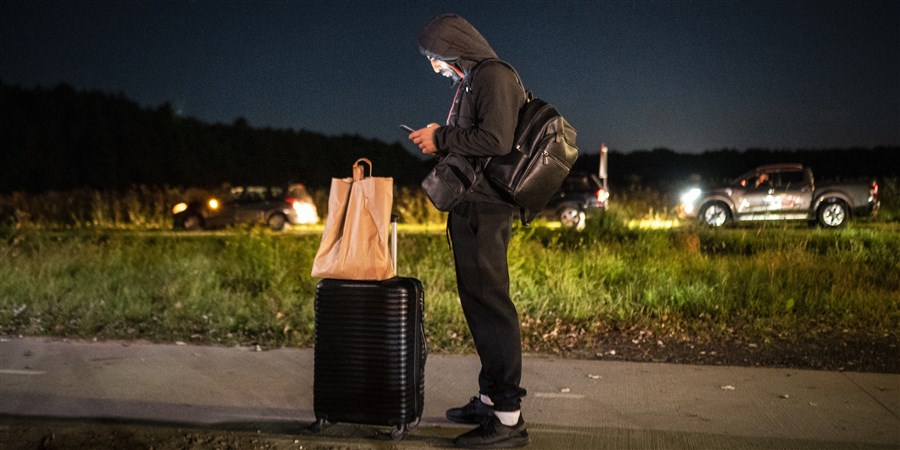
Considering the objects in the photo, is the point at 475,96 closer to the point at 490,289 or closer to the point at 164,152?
the point at 490,289

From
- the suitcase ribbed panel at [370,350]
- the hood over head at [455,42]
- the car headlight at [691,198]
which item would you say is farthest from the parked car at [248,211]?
the hood over head at [455,42]

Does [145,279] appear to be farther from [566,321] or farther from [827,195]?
[827,195]

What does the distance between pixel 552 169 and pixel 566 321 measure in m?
4.06

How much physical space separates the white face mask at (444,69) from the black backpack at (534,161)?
0.48 meters

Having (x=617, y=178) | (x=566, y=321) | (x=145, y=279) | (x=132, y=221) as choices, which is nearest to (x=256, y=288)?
(x=145, y=279)

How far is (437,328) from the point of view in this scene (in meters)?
7.92

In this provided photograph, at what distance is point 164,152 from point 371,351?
Answer: 65431 millimetres

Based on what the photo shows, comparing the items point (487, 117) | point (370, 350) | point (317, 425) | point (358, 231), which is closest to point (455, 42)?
point (487, 117)

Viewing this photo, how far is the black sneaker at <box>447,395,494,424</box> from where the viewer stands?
16.3ft

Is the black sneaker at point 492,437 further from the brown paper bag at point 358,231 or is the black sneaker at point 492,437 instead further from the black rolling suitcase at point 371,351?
the brown paper bag at point 358,231

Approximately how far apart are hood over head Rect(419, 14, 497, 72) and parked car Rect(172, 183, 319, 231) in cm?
2235

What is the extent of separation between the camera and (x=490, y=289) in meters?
4.57

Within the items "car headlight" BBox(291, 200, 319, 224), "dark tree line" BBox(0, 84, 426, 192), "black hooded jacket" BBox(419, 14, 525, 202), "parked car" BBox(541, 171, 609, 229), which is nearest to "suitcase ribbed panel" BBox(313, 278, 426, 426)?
"black hooded jacket" BBox(419, 14, 525, 202)

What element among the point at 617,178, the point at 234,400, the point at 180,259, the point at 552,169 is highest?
the point at 617,178
